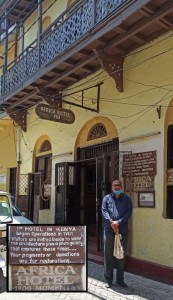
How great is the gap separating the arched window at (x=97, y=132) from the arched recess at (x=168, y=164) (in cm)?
235

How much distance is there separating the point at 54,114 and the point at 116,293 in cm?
472

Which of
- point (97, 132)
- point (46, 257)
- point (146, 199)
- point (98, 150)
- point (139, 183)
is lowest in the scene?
point (46, 257)

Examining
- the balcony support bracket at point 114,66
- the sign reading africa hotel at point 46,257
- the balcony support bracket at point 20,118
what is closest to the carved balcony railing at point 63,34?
the balcony support bracket at point 114,66

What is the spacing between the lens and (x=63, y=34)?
29.4 ft

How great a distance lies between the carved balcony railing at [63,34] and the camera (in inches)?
298

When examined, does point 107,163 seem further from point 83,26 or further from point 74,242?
point 74,242

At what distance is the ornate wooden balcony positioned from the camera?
6.84m

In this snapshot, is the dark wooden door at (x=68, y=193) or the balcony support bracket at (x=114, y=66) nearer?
the balcony support bracket at (x=114, y=66)

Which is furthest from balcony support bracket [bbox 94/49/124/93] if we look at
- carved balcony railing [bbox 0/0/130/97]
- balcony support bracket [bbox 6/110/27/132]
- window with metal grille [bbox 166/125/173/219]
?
balcony support bracket [bbox 6/110/27/132]

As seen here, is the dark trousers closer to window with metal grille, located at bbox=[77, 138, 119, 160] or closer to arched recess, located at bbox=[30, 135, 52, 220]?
window with metal grille, located at bbox=[77, 138, 119, 160]

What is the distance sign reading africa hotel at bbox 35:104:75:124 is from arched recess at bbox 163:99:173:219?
3.10m

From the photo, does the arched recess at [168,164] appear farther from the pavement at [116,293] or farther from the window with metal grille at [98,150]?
the window with metal grille at [98,150]

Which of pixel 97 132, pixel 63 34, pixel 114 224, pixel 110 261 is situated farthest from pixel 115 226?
pixel 63 34

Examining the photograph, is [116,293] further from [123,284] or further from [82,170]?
[82,170]
